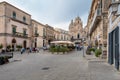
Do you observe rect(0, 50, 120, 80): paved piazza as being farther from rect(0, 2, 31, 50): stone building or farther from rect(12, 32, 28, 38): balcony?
rect(12, 32, 28, 38): balcony

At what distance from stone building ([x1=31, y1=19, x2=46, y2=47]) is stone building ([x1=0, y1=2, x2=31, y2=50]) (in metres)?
2.48

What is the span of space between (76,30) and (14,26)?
142 ft

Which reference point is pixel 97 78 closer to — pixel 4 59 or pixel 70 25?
pixel 4 59

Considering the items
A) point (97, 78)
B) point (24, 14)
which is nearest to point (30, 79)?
point (97, 78)

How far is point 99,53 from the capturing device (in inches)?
548

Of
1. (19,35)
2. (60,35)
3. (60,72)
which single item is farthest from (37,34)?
(60,72)

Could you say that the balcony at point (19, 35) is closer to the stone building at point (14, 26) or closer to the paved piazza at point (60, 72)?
the stone building at point (14, 26)

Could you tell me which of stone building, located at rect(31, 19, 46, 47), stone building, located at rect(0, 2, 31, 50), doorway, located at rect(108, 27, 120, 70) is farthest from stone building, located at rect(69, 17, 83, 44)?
doorway, located at rect(108, 27, 120, 70)

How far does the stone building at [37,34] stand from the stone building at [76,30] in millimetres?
26583

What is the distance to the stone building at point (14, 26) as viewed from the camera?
27125 mm

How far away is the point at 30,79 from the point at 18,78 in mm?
702

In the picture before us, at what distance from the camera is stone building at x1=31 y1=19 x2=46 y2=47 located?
127 ft

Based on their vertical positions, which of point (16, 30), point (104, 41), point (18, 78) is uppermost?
point (16, 30)

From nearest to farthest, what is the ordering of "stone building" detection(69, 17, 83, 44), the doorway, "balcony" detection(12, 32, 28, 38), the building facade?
the doorway → "balcony" detection(12, 32, 28, 38) → the building facade → "stone building" detection(69, 17, 83, 44)
